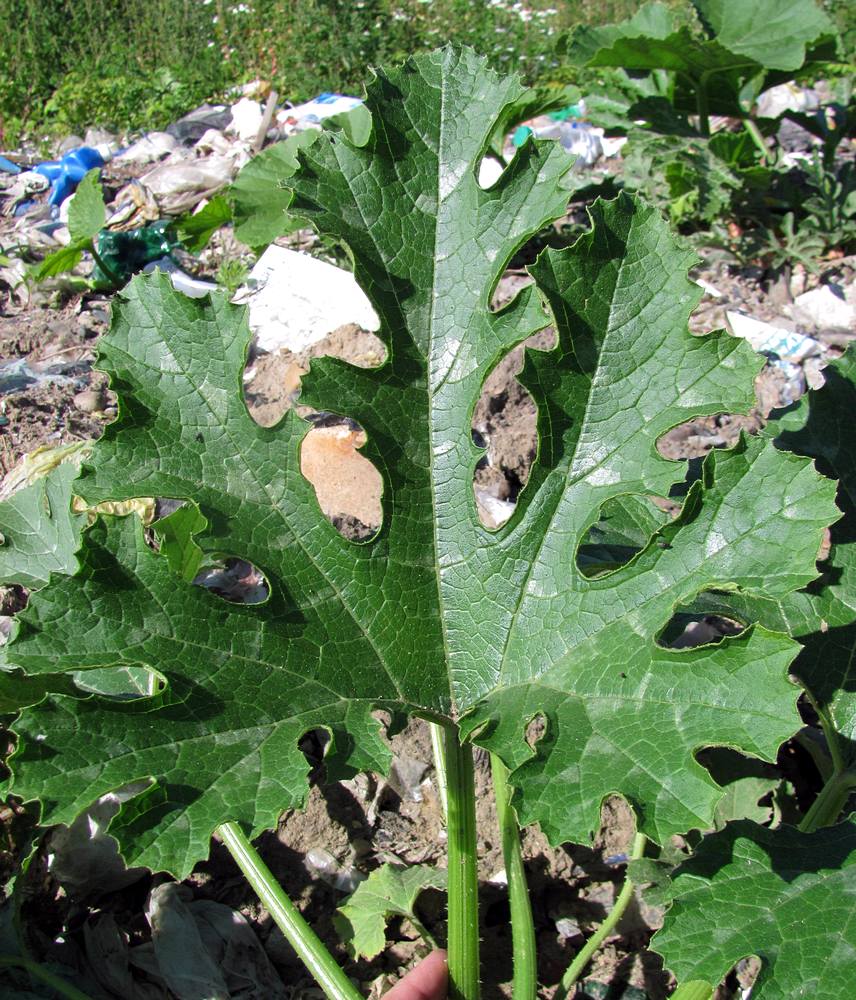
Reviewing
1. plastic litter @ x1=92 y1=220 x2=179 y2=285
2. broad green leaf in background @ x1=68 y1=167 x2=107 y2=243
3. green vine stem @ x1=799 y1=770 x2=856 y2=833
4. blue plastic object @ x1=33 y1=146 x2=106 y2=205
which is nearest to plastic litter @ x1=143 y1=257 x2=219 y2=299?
plastic litter @ x1=92 y1=220 x2=179 y2=285

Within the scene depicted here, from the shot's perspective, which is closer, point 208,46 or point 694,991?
point 694,991

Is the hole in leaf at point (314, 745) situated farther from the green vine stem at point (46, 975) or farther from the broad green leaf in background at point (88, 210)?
the broad green leaf in background at point (88, 210)

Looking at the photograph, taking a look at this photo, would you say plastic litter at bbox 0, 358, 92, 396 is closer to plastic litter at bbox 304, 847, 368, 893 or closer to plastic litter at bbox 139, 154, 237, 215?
plastic litter at bbox 139, 154, 237, 215

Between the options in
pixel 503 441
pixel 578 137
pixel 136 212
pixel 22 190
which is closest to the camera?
pixel 503 441

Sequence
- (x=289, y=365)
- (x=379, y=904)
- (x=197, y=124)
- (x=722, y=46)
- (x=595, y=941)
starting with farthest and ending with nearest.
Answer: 1. (x=197, y=124)
2. (x=722, y=46)
3. (x=289, y=365)
4. (x=379, y=904)
5. (x=595, y=941)

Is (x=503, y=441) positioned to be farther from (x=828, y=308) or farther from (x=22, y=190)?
(x=22, y=190)

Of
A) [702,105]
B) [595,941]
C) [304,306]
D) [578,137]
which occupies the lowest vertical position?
[595,941]

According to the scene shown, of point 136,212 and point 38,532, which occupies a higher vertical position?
point 38,532

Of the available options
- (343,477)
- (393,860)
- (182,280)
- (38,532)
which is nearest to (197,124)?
(182,280)
